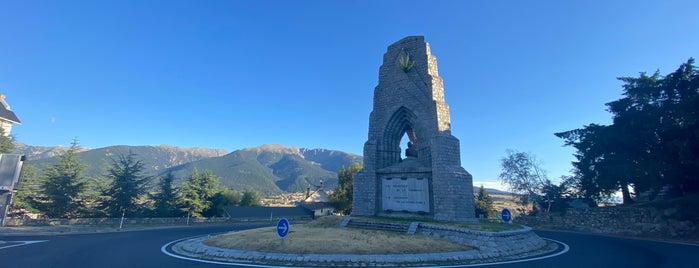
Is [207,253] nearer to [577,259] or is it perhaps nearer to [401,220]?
[401,220]

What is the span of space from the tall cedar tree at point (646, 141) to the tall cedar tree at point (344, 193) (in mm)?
28975

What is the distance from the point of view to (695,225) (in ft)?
62.8

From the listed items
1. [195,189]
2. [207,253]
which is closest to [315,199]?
[195,189]

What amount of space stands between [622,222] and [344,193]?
3263cm

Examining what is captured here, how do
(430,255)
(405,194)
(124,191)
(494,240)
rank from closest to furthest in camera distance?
(430,255) < (494,240) < (405,194) < (124,191)

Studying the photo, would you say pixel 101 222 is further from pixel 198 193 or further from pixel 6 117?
pixel 6 117

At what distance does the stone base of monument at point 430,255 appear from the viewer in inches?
382

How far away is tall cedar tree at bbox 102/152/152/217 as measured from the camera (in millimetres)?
31250

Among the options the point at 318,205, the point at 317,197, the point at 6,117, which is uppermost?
the point at 6,117

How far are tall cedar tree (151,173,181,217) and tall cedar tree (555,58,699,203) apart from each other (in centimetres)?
4451

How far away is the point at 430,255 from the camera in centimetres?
1038

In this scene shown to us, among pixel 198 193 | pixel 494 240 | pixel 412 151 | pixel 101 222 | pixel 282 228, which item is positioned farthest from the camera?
pixel 198 193

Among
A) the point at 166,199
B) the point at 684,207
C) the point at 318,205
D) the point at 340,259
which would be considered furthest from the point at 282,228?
the point at 318,205

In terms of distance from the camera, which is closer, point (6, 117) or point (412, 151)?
point (412, 151)
